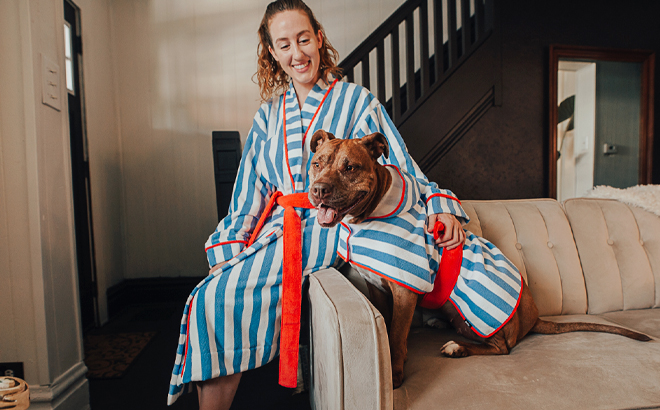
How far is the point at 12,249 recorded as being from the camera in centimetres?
137

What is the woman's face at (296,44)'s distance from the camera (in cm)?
127

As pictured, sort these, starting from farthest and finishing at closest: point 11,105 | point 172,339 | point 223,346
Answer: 1. point 172,339
2. point 11,105
3. point 223,346

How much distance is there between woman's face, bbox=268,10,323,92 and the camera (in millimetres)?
1271

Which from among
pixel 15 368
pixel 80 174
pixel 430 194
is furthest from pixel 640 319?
pixel 80 174

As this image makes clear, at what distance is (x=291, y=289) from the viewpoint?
1148 mm

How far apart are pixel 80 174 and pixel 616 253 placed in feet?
11.6

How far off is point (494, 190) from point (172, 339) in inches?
108

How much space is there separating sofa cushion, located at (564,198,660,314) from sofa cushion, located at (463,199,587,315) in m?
0.06

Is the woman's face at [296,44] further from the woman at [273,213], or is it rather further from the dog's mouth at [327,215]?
the dog's mouth at [327,215]

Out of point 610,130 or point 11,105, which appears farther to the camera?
point 610,130

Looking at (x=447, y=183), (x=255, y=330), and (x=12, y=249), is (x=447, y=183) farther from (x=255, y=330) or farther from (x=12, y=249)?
(x=12, y=249)

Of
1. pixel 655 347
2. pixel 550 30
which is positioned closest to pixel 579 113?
pixel 550 30

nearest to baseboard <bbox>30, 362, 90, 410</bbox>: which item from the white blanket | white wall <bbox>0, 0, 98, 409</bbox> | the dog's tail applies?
white wall <bbox>0, 0, 98, 409</bbox>

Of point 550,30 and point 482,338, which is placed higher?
point 550,30
